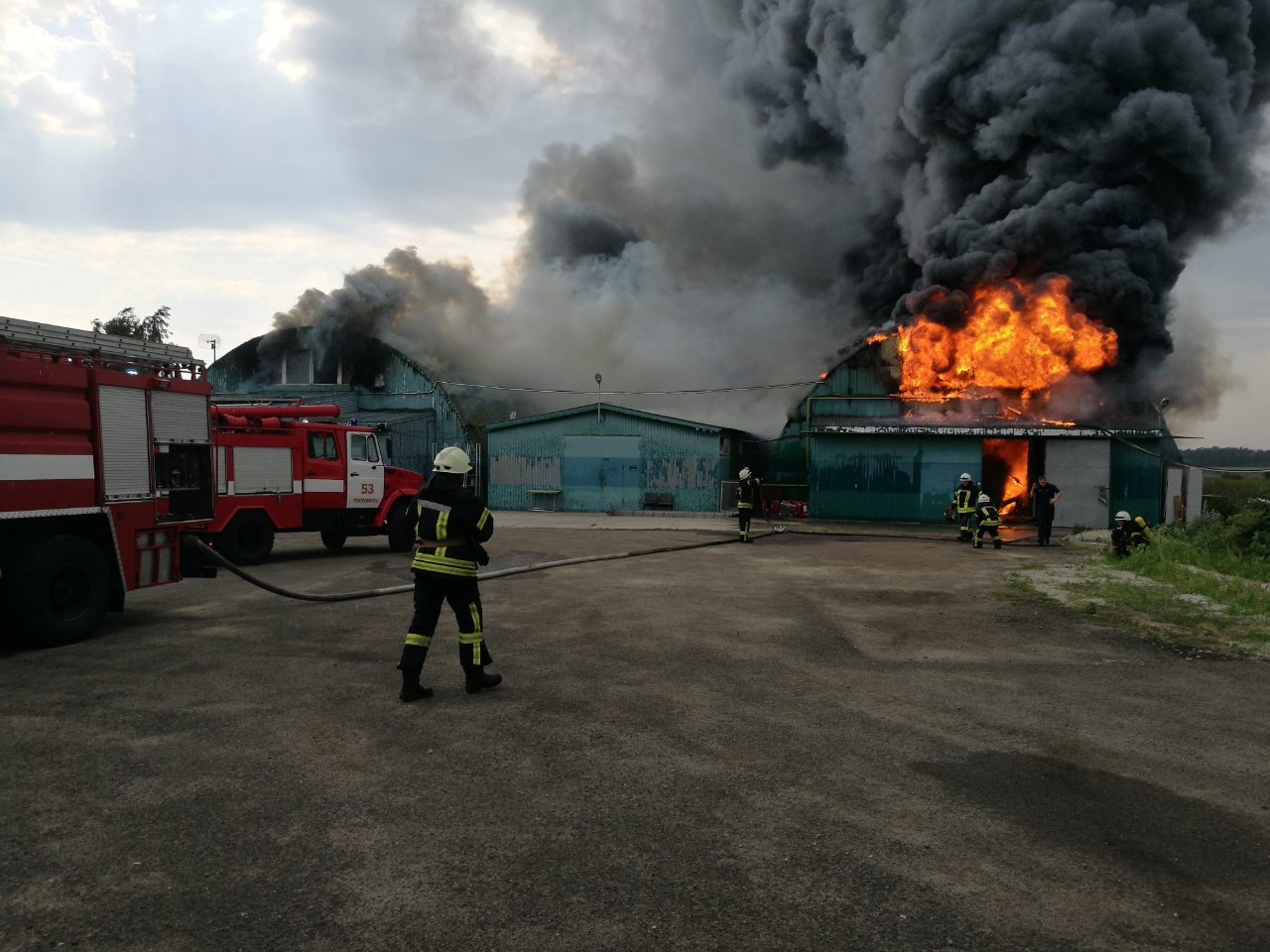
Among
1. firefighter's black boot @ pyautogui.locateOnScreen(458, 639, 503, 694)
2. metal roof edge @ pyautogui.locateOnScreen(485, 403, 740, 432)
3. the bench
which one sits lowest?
the bench

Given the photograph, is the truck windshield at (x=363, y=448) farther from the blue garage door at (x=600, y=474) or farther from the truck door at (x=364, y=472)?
the blue garage door at (x=600, y=474)

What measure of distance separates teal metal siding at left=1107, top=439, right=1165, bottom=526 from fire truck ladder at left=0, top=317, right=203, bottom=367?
78.7 feet

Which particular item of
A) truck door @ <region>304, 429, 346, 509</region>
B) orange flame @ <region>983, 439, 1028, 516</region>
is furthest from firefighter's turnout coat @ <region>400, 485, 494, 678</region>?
orange flame @ <region>983, 439, 1028, 516</region>

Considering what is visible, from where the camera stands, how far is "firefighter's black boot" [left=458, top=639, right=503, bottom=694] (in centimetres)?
567

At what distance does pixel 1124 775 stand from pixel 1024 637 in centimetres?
370

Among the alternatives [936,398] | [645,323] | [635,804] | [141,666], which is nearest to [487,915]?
[635,804]

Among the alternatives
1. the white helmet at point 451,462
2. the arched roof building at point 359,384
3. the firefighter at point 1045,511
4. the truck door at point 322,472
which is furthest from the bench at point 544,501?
the white helmet at point 451,462

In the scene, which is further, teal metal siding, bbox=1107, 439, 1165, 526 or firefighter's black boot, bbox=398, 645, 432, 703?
teal metal siding, bbox=1107, 439, 1165, 526

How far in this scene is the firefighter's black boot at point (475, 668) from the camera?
5672 mm

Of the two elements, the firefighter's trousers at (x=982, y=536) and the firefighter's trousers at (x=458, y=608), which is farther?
the firefighter's trousers at (x=982, y=536)

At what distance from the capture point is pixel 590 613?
8758 millimetres

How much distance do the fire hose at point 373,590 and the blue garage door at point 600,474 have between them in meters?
9.41

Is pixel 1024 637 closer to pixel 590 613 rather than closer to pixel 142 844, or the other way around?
pixel 590 613

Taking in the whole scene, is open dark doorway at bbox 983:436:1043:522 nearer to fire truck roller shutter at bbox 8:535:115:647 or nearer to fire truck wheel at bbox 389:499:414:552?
fire truck wheel at bbox 389:499:414:552
